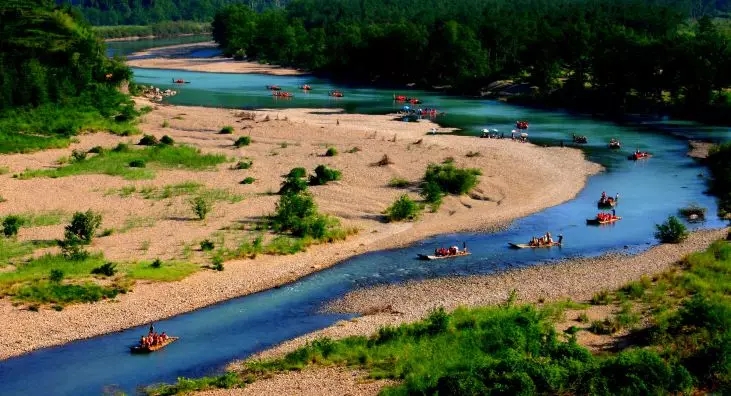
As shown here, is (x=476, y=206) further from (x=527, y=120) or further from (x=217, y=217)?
(x=527, y=120)

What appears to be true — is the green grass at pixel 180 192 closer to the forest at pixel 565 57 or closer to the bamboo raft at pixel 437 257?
the bamboo raft at pixel 437 257

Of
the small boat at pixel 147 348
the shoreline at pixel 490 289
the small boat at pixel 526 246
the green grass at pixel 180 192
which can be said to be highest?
the green grass at pixel 180 192

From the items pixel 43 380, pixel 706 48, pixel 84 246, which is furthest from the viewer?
pixel 706 48

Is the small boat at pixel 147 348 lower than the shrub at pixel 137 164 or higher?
lower

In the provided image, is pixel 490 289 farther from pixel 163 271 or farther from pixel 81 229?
pixel 81 229

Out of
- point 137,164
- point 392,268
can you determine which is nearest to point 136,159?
point 137,164

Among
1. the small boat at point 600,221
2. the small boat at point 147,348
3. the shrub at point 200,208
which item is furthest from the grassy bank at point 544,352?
the shrub at point 200,208

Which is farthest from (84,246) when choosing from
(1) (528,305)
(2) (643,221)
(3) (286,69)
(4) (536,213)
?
(3) (286,69)
